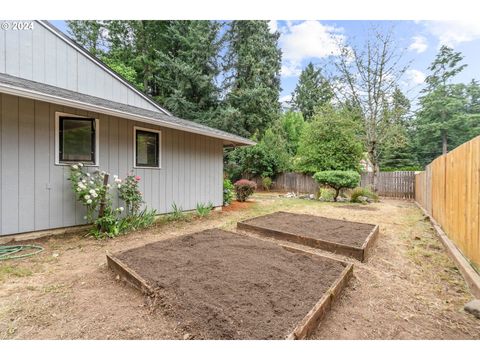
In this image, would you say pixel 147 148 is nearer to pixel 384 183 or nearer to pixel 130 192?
pixel 130 192

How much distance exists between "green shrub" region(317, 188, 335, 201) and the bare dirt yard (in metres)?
7.43

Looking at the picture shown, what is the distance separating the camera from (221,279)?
7.39ft

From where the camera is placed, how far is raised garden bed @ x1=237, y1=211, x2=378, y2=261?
3.34 meters

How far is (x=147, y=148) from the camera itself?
553cm

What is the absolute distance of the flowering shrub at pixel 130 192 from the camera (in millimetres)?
4711

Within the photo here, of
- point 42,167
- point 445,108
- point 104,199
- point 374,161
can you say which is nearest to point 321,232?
point 104,199

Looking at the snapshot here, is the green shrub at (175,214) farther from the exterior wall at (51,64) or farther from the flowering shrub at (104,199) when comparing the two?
the exterior wall at (51,64)

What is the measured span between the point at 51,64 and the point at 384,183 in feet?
47.2

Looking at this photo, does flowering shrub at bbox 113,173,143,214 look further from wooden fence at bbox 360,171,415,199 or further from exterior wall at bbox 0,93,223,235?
wooden fence at bbox 360,171,415,199

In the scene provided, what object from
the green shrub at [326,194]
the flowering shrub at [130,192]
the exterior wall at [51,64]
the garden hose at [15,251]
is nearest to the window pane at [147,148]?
the flowering shrub at [130,192]

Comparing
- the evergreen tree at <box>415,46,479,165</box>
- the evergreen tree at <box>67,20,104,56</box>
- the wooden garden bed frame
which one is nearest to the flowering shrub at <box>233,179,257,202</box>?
the wooden garden bed frame

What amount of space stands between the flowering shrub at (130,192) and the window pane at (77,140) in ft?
2.40
